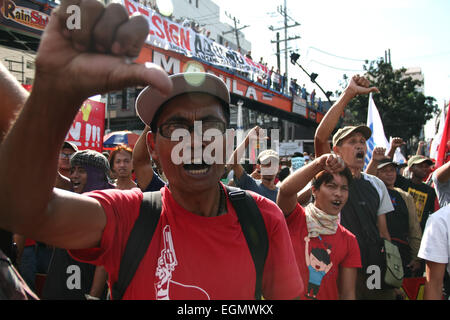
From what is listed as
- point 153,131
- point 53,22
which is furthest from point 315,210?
point 53,22

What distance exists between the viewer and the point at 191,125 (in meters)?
1.21

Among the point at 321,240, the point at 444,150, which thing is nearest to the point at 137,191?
the point at 321,240

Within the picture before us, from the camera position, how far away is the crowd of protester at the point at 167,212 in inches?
26.4

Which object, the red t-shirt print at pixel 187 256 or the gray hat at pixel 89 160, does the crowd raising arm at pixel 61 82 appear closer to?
the red t-shirt print at pixel 187 256

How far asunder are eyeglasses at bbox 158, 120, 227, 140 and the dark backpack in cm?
23

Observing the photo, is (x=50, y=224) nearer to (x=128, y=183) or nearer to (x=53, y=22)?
(x=53, y=22)

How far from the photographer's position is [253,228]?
1.23 meters

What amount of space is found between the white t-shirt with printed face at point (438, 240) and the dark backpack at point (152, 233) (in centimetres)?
145

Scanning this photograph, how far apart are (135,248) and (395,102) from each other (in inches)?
994

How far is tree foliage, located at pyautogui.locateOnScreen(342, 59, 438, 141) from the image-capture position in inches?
898

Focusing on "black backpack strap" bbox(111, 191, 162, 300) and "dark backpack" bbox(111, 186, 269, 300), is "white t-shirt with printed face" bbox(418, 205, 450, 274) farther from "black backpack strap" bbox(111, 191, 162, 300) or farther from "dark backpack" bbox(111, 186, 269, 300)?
"black backpack strap" bbox(111, 191, 162, 300)

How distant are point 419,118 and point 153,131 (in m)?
25.8

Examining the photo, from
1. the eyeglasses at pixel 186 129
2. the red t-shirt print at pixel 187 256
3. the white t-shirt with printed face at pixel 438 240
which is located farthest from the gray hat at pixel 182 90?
the white t-shirt with printed face at pixel 438 240

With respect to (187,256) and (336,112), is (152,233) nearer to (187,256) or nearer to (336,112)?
(187,256)
